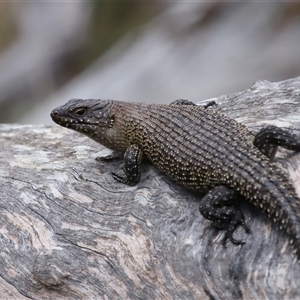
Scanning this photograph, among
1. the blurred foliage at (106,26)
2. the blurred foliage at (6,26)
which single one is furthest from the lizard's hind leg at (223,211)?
the blurred foliage at (6,26)

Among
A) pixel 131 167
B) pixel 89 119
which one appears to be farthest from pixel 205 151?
pixel 89 119

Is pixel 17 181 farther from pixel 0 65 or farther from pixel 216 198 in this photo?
pixel 0 65

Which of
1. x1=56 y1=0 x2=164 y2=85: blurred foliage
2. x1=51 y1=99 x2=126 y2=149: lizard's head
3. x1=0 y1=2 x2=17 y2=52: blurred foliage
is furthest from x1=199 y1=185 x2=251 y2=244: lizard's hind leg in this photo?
x1=0 y1=2 x2=17 y2=52: blurred foliage

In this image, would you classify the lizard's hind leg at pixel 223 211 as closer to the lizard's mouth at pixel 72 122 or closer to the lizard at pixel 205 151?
the lizard at pixel 205 151

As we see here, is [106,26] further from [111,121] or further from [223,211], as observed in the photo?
[223,211]

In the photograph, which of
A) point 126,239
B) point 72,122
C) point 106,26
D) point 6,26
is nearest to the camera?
point 126,239
